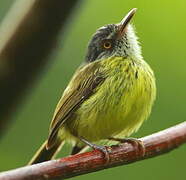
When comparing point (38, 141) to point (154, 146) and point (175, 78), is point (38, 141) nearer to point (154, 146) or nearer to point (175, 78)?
point (175, 78)

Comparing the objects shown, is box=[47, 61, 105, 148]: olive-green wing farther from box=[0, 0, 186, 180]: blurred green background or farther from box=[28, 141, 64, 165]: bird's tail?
box=[0, 0, 186, 180]: blurred green background

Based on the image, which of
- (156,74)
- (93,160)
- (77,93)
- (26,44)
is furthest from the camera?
(156,74)

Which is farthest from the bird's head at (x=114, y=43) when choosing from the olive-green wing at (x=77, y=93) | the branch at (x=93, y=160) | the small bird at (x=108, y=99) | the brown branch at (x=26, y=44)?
the brown branch at (x=26, y=44)

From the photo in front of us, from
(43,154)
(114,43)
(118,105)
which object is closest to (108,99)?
(118,105)

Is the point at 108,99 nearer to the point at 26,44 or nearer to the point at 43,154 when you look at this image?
the point at 43,154

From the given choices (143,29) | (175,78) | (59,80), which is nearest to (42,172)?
(175,78)

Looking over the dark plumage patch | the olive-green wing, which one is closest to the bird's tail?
the olive-green wing
